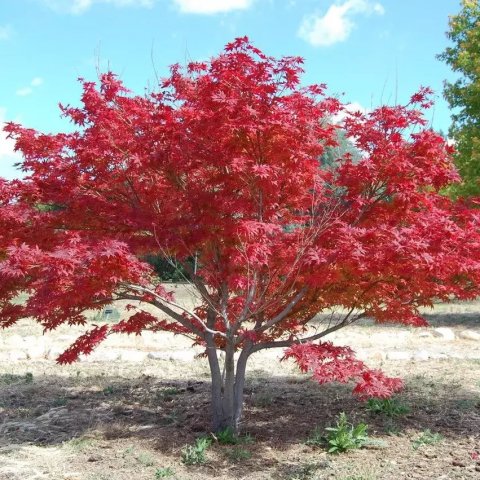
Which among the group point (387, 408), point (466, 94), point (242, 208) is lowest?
point (387, 408)

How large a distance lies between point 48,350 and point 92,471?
21.7ft

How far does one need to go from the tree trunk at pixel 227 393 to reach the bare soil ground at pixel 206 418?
330 mm

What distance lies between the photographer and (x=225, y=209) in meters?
5.35

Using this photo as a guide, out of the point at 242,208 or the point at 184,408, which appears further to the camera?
the point at 184,408

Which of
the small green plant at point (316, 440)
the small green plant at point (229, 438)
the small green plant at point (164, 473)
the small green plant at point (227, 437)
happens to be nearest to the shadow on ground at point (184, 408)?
the small green plant at point (316, 440)

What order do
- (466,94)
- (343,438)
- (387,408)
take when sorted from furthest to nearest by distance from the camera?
(466,94), (387,408), (343,438)

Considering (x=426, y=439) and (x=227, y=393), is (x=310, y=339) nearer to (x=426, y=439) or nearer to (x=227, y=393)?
(x=227, y=393)

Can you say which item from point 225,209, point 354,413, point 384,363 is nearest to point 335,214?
point 225,209

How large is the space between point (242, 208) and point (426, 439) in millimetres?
3091

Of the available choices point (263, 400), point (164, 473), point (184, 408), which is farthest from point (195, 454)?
point (263, 400)

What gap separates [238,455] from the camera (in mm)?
5801

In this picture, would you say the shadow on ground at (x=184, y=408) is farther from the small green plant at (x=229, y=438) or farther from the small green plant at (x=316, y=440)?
the small green plant at (x=229, y=438)

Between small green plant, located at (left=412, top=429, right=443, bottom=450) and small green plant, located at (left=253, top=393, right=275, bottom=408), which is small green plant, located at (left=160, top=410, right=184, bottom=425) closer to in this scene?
small green plant, located at (left=253, top=393, right=275, bottom=408)

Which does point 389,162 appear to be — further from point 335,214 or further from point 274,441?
point 274,441
